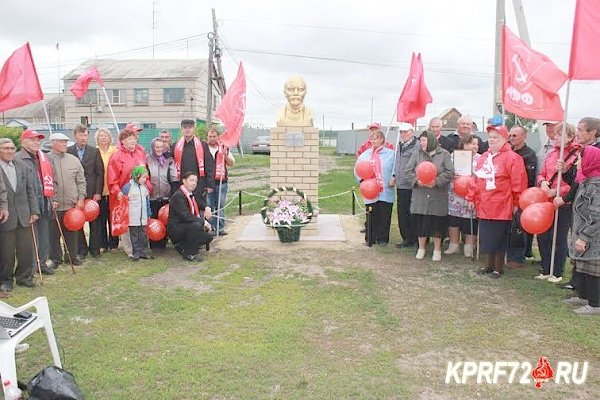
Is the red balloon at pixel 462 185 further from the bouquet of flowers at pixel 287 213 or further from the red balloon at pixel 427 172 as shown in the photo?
the bouquet of flowers at pixel 287 213

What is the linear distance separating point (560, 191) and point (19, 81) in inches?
256

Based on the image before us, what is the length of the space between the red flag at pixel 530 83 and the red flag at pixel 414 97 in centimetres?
153

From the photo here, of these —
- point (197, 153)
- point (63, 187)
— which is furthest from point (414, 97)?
point (63, 187)

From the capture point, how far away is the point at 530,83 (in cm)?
550

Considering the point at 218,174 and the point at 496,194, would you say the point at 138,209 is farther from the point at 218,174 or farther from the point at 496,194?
the point at 496,194

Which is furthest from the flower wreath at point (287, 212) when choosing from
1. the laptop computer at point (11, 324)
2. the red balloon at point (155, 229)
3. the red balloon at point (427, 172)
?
the laptop computer at point (11, 324)

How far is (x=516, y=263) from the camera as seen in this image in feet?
20.8

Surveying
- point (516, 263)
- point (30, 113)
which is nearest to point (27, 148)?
point (516, 263)

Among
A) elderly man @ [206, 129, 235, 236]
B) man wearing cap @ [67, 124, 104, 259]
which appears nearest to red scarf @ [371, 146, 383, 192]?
elderly man @ [206, 129, 235, 236]

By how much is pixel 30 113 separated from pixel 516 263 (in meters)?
42.5

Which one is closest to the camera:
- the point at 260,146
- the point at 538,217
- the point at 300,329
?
the point at 300,329

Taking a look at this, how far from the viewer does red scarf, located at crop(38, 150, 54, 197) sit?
5770 mm

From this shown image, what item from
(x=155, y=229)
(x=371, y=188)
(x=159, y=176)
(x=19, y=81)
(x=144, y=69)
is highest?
(x=144, y=69)

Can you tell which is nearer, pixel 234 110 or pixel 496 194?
pixel 496 194
